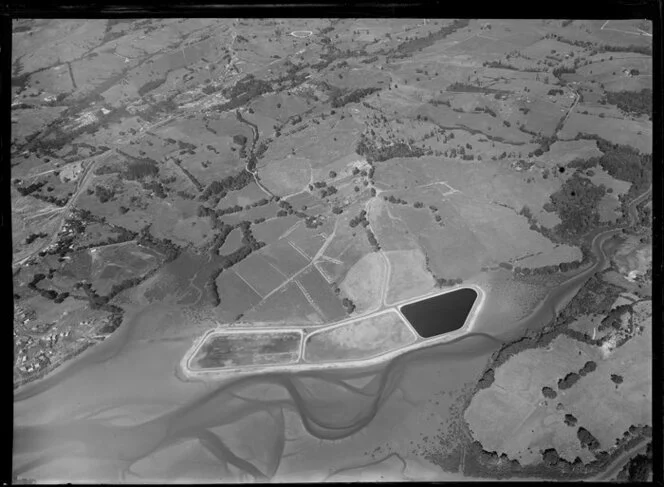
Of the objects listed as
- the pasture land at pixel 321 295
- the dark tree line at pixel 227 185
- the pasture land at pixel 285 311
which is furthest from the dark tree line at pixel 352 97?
the pasture land at pixel 285 311

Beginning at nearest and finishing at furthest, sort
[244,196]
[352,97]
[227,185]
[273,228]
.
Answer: [273,228] → [244,196] → [227,185] → [352,97]

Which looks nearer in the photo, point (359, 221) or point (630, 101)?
point (359, 221)

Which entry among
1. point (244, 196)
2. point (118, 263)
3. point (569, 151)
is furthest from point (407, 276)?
point (118, 263)

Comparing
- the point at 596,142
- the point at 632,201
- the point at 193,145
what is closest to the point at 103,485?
the point at 193,145

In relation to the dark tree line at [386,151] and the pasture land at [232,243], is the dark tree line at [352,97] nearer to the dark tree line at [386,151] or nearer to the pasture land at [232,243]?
the dark tree line at [386,151]

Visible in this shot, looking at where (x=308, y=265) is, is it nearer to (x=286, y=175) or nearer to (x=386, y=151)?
(x=286, y=175)

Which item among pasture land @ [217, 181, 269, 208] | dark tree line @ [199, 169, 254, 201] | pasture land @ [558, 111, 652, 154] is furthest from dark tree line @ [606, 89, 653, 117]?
dark tree line @ [199, 169, 254, 201]
